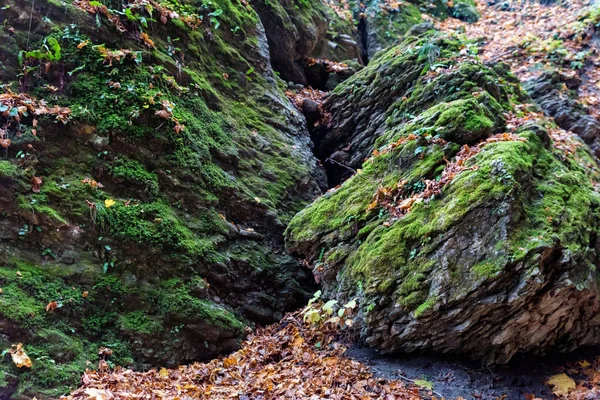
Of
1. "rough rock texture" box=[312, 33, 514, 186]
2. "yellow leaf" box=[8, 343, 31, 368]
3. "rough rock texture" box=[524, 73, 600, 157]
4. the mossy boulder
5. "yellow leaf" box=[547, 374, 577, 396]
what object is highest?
the mossy boulder

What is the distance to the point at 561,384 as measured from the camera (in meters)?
4.41

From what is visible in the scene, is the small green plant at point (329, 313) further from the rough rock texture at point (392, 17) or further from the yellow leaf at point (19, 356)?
the rough rock texture at point (392, 17)

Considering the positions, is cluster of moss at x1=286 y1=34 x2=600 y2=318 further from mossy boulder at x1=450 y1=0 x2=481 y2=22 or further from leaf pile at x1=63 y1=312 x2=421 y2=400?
mossy boulder at x1=450 y1=0 x2=481 y2=22

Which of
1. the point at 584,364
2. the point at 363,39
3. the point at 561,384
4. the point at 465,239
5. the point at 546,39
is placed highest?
the point at 546,39

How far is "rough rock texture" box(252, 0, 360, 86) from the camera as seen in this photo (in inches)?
395

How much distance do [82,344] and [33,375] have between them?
61cm

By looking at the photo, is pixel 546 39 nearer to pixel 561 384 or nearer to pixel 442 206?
pixel 442 206

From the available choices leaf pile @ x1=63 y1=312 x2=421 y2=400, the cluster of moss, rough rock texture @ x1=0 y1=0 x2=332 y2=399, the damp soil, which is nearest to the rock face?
the cluster of moss

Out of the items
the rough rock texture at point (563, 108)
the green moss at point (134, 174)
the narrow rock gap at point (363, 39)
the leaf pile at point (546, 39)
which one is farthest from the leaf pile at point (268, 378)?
the narrow rock gap at point (363, 39)

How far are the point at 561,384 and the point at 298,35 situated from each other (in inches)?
370

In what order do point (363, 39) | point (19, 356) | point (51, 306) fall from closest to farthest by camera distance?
point (19, 356) < point (51, 306) < point (363, 39)

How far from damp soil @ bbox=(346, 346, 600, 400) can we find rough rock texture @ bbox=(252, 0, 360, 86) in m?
7.73

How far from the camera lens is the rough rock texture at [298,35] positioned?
1002cm

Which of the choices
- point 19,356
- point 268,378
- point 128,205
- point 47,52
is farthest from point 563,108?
point 19,356
